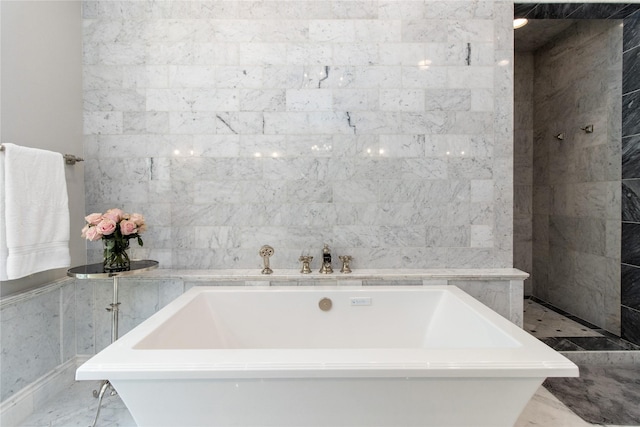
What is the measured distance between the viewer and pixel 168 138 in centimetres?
222

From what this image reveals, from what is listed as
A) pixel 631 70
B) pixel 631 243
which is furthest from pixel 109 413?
pixel 631 70

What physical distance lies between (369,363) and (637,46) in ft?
10.4

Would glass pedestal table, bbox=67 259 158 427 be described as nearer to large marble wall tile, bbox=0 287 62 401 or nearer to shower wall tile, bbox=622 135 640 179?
large marble wall tile, bbox=0 287 62 401

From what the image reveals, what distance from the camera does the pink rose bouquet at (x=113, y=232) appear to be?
1.76 m

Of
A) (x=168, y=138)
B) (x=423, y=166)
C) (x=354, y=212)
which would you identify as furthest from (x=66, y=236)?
(x=423, y=166)

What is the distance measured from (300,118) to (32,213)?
1.59 metres

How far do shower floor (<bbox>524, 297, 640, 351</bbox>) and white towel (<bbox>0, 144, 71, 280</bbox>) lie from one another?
3330 millimetres

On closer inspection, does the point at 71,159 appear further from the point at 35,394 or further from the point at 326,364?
the point at 326,364

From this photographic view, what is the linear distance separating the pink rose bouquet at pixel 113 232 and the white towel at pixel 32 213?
18cm

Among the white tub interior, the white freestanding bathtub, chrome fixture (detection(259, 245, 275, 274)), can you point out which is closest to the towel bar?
the white tub interior

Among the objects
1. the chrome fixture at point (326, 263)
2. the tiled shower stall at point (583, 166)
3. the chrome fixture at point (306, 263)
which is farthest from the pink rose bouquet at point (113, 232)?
the tiled shower stall at point (583, 166)

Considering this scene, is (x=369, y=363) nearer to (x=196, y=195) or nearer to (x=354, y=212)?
(x=354, y=212)

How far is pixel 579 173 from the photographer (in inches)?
120

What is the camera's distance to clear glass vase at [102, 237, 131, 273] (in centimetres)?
181
